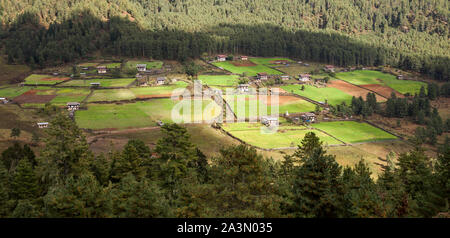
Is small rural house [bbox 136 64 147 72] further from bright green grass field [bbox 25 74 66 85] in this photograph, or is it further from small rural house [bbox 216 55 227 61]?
small rural house [bbox 216 55 227 61]

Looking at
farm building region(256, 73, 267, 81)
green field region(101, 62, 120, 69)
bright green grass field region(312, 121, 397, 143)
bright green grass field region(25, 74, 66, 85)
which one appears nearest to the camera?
bright green grass field region(312, 121, 397, 143)

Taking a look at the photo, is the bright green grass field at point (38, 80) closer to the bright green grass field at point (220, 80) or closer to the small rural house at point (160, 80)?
the small rural house at point (160, 80)

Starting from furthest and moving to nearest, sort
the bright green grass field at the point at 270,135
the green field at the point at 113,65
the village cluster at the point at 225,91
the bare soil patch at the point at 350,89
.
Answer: the green field at the point at 113,65, the bare soil patch at the point at 350,89, the village cluster at the point at 225,91, the bright green grass field at the point at 270,135

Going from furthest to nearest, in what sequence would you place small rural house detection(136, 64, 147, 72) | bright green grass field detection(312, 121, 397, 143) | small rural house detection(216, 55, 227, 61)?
small rural house detection(216, 55, 227, 61) → small rural house detection(136, 64, 147, 72) → bright green grass field detection(312, 121, 397, 143)

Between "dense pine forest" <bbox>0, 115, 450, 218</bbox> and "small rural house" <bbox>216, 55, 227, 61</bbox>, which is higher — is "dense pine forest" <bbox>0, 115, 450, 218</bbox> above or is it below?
above

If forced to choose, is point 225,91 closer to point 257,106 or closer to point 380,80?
point 257,106

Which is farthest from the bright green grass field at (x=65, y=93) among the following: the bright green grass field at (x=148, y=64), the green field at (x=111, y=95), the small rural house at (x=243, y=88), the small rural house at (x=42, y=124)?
the small rural house at (x=243, y=88)

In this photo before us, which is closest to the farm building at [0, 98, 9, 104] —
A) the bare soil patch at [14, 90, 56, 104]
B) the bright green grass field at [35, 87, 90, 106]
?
the bare soil patch at [14, 90, 56, 104]
